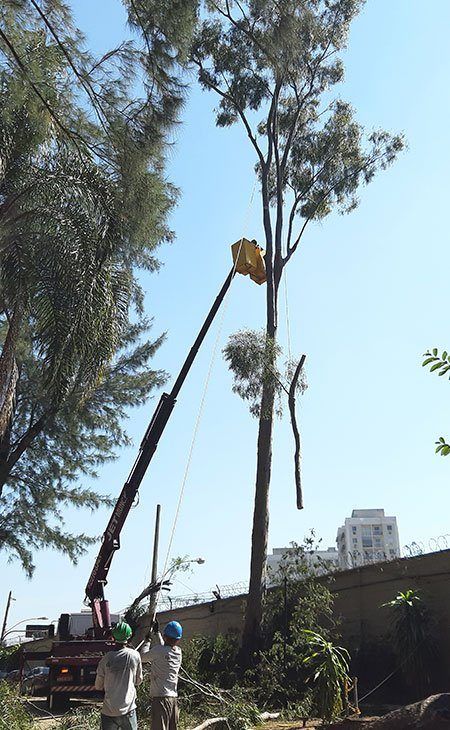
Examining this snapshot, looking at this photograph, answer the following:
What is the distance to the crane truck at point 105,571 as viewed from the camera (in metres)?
13.6

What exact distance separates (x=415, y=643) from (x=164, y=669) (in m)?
7.88

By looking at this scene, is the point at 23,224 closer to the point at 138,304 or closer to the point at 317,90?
the point at 138,304

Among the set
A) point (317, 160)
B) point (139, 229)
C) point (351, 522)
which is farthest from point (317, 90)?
point (351, 522)

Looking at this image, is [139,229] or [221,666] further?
[221,666]

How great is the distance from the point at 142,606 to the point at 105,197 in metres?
12.3

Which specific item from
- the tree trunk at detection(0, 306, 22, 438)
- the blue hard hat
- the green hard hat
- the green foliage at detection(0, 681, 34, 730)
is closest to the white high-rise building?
the tree trunk at detection(0, 306, 22, 438)

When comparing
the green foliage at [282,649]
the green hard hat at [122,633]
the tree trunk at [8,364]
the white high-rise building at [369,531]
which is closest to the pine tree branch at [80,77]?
the tree trunk at [8,364]

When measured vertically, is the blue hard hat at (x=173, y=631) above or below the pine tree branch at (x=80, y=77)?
below

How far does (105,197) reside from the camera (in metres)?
10.1

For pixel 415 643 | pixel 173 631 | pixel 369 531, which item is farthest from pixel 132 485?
pixel 369 531

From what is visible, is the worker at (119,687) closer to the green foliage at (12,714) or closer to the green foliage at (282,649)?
the green foliage at (12,714)

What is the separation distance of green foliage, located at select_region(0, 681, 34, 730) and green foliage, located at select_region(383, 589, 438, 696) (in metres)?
7.66

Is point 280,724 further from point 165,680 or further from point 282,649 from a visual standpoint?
point 165,680

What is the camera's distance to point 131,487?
16.0 meters
